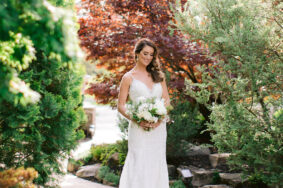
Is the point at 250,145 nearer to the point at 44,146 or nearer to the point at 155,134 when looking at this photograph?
the point at 155,134

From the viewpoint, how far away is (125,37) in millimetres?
5531

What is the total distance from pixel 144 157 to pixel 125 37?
2671 millimetres

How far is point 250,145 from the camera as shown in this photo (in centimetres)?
379

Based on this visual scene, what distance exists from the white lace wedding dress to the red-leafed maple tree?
1.76 meters

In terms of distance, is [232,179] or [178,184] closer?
[232,179]

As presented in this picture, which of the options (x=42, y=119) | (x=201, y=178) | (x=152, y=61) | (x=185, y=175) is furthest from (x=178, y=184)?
(x=42, y=119)

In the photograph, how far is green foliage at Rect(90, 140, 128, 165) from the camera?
5902 millimetres

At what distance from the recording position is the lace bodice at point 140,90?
378 cm

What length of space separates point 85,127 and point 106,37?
519cm

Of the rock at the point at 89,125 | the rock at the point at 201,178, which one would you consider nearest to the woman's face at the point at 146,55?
the rock at the point at 201,178

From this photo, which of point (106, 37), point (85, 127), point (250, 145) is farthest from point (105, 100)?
point (85, 127)

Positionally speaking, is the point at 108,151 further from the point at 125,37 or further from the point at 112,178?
the point at 125,37

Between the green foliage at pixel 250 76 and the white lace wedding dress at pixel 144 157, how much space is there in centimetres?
77

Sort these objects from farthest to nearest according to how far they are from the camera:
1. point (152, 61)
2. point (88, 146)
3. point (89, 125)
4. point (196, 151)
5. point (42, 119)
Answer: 1. point (89, 125)
2. point (88, 146)
3. point (196, 151)
4. point (152, 61)
5. point (42, 119)
